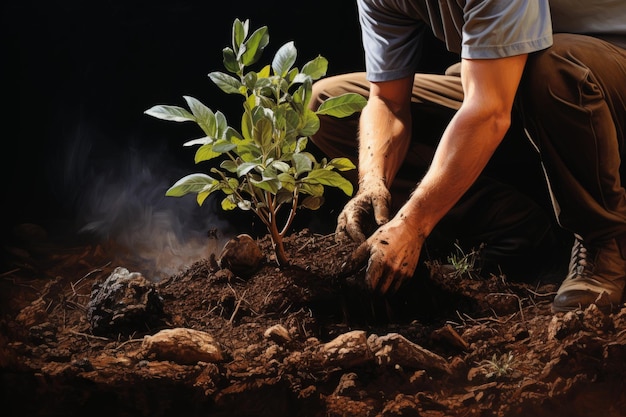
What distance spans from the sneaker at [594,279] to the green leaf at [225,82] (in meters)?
0.77

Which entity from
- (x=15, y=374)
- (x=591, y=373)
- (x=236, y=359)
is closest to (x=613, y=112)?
(x=591, y=373)

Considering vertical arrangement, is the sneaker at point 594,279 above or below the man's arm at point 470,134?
below

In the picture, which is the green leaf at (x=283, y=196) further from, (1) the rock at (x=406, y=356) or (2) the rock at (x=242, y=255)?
(1) the rock at (x=406, y=356)

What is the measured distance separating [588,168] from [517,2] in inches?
15.0

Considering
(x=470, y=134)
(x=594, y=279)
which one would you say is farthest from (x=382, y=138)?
(x=594, y=279)

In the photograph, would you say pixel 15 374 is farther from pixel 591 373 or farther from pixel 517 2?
pixel 517 2

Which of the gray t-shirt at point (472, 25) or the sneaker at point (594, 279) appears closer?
the gray t-shirt at point (472, 25)

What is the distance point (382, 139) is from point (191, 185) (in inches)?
18.2

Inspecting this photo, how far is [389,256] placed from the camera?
1.45 meters

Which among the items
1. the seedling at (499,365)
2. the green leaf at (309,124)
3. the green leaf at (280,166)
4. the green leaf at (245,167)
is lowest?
the seedling at (499,365)

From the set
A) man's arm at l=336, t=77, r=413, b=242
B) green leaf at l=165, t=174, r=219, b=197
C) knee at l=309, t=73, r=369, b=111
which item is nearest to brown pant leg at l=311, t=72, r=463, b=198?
knee at l=309, t=73, r=369, b=111

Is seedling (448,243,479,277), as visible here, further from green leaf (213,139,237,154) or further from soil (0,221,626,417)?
green leaf (213,139,237,154)

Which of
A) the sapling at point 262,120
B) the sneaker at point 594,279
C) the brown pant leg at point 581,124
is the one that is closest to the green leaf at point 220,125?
the sapling at point 262,120

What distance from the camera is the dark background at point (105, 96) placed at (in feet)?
4.63
